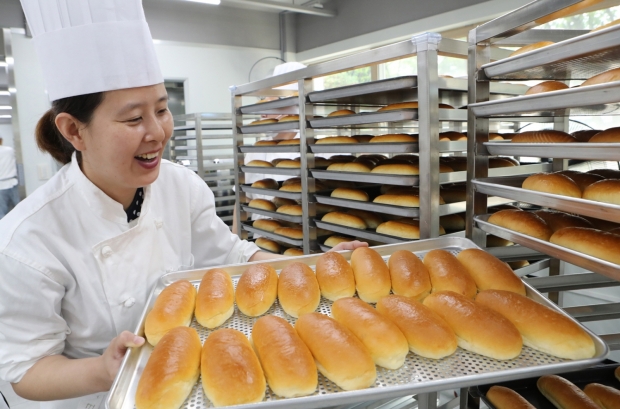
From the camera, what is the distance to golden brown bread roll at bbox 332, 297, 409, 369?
970 millimetres

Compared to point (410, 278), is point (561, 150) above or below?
above

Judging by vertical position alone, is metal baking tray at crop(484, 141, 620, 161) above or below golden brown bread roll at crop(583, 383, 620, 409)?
above

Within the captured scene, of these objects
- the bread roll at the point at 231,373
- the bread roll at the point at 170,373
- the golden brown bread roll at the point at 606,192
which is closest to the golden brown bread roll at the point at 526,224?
the golden brown bread roll at the point at 606,192

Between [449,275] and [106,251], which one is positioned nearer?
[449,275]

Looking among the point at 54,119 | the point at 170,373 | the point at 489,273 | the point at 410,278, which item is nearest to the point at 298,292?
the point at 410,278

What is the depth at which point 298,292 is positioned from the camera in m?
1.25

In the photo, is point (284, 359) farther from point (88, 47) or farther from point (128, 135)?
point (88, 47)

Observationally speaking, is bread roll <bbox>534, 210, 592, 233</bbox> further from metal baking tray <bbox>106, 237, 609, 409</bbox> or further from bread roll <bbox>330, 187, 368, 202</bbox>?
bread roll <bbox>330, 187, 368, 202</bbox>

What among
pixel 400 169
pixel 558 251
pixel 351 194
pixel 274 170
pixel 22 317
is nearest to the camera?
pixel 558 251

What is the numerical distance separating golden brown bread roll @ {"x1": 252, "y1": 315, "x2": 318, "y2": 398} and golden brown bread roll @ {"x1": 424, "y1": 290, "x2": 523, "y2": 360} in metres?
0.38

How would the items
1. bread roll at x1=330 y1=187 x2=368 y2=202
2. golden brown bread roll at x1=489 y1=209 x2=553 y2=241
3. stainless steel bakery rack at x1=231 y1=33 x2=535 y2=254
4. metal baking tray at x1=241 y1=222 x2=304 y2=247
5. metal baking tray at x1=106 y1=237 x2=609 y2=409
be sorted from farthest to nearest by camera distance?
metal baking tray at x1=241 y1=222 x2=304 y2=247 → bread roll at x1=330 y1=187 x2=368 y2=202 → stainless steel bakery rack at x1=231 y1=33 x2=535 y2=254 → golden brown bread roll at x1=489 y1=209 x2=553 y2=241 → metal baking tray at x1=106 y1=237 x2=609 y2=409

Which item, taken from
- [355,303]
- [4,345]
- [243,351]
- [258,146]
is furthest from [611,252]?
[258,146]

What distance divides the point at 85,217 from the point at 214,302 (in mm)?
560

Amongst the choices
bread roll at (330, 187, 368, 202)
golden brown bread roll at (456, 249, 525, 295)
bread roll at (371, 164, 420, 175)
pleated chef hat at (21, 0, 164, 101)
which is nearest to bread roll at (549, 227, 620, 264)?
golden brown bread roll at (456, 249, 525, 295)
